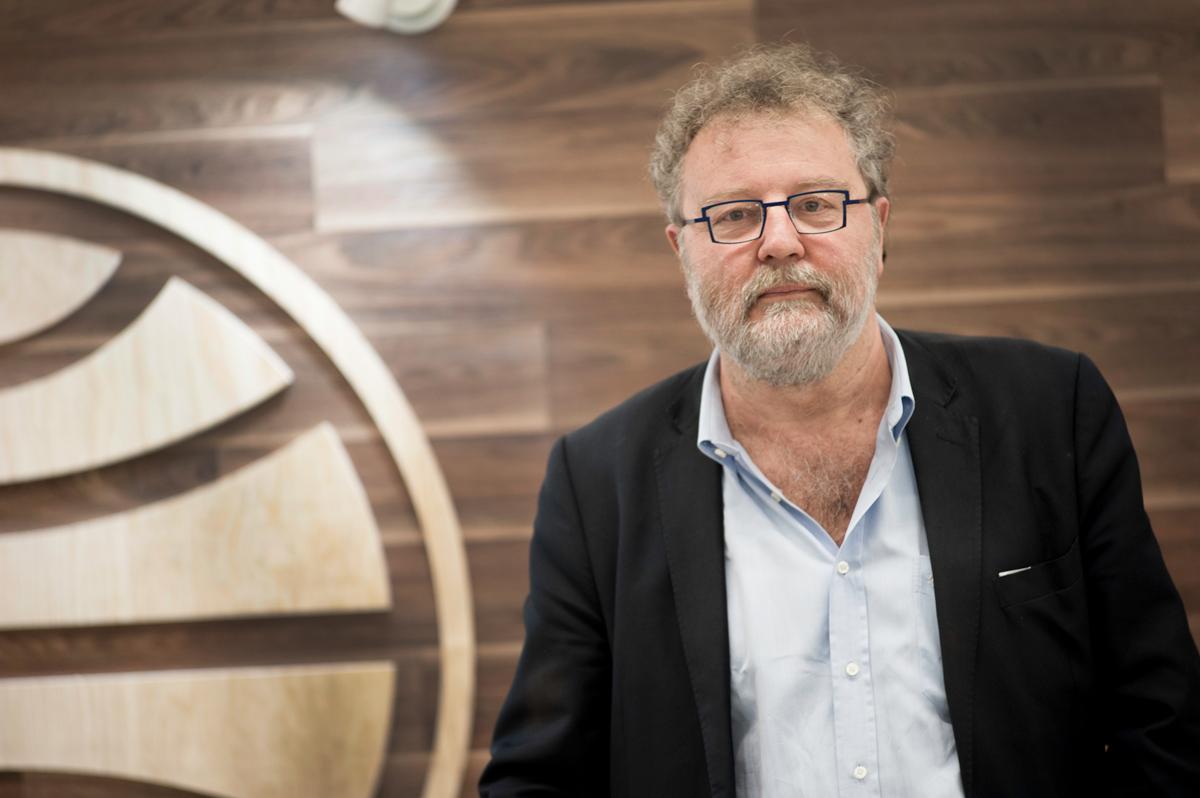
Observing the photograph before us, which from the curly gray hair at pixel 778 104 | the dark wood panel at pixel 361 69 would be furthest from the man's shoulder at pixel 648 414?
the dark wood panel at pixel 361 69

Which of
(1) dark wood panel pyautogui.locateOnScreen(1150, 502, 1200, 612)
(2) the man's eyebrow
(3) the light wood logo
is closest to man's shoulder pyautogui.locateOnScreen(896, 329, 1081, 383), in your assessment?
(2) the man's eyebrow

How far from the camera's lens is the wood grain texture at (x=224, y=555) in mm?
1975

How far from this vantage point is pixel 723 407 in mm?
1426

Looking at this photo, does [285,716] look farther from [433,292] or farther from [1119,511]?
[1119,511]

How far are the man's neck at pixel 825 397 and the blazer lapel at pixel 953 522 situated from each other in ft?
0.16

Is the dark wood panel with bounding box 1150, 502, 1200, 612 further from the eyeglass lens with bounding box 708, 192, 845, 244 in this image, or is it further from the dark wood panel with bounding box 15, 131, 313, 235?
the dark wood panel with bounding box 15, 131, 313, 235

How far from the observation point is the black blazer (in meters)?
1.22

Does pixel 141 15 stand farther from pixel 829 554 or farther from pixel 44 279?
pixel 829 554

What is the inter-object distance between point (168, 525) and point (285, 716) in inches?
15.9

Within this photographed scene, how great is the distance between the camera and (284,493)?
199cm

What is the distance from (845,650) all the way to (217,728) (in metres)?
1.24

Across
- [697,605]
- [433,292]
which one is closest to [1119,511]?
[697,605]

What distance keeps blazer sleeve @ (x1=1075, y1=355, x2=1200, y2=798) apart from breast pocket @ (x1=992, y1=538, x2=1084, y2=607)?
4 cm

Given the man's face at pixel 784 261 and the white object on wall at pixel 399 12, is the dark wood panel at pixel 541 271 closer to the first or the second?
the white object on wall at pixel 399 12
